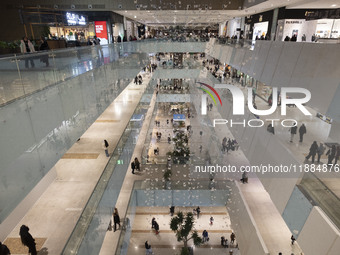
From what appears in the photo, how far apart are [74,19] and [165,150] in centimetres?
1155

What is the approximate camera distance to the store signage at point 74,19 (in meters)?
16.0

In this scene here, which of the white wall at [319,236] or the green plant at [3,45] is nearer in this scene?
the white wall at [319,236]

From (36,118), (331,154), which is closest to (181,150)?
(331,154)

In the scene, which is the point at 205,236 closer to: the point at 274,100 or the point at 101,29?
the point at 274,100

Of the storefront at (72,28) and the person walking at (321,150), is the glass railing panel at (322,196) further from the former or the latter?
the storefront at (72,28)

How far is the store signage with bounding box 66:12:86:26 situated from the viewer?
16.0 metres

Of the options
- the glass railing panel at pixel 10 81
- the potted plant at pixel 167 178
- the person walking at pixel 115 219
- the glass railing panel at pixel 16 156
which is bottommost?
the potted plant at pixel 167 178

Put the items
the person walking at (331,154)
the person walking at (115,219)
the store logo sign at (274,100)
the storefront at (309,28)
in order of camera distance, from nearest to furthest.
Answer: the person walking at (331,154), the store logo sign at (274,100), the person walking at (115,219), the storefront at (309,28)

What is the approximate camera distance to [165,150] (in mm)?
17922

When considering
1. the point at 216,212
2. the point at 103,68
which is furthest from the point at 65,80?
the point at 216,212

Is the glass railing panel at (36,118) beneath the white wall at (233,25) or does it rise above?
beneath

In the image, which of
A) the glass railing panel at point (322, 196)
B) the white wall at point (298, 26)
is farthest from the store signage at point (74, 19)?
the glass railing panel at point (322, 196)

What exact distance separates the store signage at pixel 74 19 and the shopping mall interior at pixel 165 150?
0.19 m

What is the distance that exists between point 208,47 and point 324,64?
20.2 meters
